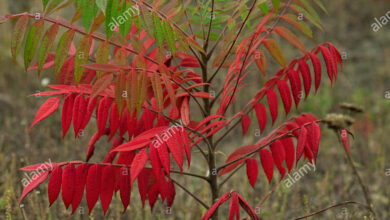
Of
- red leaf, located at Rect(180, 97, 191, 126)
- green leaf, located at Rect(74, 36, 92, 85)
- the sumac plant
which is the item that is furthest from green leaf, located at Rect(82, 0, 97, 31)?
red leaf, located at Rect(180, 97, 191, 126)

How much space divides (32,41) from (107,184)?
23.2 inches

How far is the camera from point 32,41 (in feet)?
5.08

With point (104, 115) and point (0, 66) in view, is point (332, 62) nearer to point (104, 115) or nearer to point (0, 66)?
point (104, 115)

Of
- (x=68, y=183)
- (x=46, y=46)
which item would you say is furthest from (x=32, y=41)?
(x=68, y=183)

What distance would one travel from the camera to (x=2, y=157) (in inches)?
130

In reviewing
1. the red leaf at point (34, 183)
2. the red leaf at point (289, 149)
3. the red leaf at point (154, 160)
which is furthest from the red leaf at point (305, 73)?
the red leaf at point (34, 183)

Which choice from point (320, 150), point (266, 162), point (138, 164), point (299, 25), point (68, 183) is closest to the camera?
point (138, 164)

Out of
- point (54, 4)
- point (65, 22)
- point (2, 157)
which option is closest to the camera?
point (54, 4)

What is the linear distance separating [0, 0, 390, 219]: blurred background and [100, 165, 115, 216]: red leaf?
48cm

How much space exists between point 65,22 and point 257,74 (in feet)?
12.9

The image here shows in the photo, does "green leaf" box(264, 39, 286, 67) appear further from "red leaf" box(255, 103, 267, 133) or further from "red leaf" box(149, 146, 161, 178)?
"red leaf" box(149, 146, 161, 178)

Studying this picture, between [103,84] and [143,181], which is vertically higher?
[103,84]

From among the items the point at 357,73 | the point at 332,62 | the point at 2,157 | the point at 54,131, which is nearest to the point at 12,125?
the point at 54,131

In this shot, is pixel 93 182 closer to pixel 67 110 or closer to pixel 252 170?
pixel 67 110
